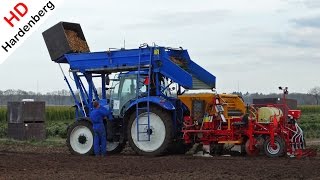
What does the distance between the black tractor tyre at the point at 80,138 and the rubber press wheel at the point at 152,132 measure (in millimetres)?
1222

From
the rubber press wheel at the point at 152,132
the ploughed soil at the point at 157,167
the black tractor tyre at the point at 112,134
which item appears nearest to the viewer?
the ploughed soil at the point at 157,167

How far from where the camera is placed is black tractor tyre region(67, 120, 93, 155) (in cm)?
1655

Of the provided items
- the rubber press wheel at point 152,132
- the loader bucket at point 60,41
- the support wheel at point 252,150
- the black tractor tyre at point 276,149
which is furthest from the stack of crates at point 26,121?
the black tractor tyre at point 276,149

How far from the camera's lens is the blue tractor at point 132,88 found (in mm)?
15695

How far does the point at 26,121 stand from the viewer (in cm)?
2472

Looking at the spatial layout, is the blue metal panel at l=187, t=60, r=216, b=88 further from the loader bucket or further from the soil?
the loader bucket

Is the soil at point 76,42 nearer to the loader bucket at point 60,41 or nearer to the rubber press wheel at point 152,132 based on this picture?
the loader bucket at point 60,41

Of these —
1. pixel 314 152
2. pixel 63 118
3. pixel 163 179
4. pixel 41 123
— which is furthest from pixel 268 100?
pixel 63 118

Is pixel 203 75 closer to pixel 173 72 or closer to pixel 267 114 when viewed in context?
pixel 173 72

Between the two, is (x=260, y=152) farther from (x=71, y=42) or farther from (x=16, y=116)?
(x=16, y=116)

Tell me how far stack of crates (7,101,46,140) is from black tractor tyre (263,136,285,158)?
12.2 meters

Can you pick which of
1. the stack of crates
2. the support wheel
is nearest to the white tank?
the support wheel

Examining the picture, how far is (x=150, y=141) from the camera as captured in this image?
625 inches

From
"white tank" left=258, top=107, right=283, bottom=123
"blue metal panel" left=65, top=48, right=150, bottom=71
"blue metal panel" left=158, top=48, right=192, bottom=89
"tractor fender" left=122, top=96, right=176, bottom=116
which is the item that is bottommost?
"white tank" left=258, top=107, right=283, bottom=123
